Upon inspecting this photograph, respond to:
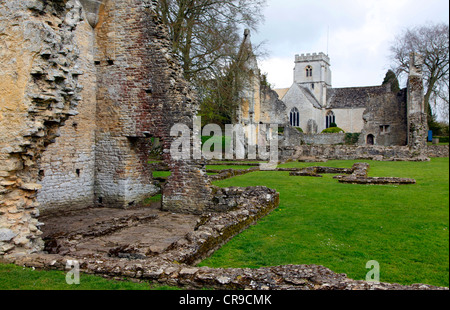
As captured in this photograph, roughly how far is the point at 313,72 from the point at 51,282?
245ft

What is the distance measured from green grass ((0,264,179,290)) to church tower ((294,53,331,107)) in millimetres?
67866

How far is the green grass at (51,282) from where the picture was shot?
482cm

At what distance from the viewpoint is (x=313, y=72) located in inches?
2945

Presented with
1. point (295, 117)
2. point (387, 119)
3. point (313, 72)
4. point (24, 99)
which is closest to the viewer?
point (24, 99)

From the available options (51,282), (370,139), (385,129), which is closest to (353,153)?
(385,129)

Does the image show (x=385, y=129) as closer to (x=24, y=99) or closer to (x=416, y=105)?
(x=416, y=105)

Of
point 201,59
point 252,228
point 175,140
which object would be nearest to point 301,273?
point 252,228

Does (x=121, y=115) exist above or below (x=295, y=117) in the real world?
below

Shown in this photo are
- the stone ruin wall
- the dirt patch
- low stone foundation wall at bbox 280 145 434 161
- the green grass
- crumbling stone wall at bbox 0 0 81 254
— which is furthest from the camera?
low stone foundation wall at bbox 280 145 434 161

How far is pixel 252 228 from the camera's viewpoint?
28.0ft

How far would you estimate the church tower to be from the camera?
72.1 metres

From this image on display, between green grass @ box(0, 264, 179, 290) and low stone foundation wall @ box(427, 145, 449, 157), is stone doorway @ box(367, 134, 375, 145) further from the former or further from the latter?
green grass @ box(0, 264, 179, 290)

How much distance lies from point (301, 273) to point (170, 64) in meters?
8.60

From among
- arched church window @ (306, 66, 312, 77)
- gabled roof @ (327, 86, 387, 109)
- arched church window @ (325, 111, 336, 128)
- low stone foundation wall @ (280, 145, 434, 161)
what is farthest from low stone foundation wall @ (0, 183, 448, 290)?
arched church window @ (306, 66, 312, 77)
